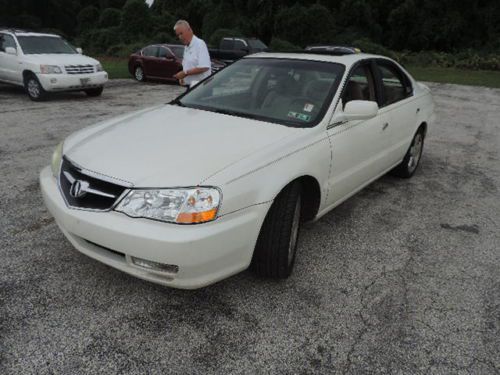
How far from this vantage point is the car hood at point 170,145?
7.86ft

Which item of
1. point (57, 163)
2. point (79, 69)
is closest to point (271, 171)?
point (57, 163)

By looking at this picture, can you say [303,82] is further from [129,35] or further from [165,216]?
[129,35]

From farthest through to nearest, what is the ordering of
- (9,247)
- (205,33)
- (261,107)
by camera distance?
(205,33) < (261,107) < (9,247)

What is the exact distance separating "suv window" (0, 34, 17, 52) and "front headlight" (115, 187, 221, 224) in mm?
→ 9863

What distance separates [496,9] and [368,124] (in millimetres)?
32354

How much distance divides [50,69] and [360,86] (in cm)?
818

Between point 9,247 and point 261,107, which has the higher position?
point 261,107

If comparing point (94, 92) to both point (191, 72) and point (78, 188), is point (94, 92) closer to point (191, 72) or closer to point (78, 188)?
point (191, 72)

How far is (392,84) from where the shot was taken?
172 inches

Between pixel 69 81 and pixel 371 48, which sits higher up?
pixel 69 81

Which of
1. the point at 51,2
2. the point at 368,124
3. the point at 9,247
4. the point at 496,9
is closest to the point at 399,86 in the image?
the point at 368,124

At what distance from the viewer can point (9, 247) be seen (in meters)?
3.19

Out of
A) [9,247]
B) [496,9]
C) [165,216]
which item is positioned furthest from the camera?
[496,9]

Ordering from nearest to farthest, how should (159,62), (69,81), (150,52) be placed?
(69,81) < (159,62) < (150,52)
